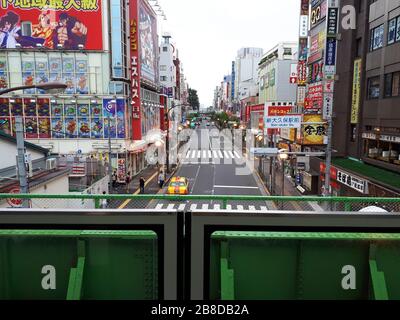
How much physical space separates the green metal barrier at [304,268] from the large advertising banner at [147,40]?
1438 inches

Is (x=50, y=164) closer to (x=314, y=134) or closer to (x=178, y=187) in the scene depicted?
(x=178, y=187)

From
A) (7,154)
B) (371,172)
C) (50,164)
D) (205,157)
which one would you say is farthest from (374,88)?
(205,157)

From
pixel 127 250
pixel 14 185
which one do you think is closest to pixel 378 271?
pixel 127 250

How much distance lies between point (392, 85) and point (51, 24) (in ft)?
98.0

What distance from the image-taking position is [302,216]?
2953 mm

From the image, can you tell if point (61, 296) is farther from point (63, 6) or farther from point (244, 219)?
point (63, 6)

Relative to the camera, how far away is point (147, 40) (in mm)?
42594

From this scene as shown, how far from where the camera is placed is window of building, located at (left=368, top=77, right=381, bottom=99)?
2050 cm

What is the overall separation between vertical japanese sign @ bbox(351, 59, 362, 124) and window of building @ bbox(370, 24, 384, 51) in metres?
1.63

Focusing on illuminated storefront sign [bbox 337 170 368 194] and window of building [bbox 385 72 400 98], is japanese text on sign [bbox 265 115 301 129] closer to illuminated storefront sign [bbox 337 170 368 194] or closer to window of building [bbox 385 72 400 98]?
illuminated storefront sign [bbox 337 170 368 194]

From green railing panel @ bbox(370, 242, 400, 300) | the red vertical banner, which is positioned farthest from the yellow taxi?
green railing panel @ bbox(370, 242, 400, 300)

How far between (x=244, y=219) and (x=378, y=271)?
151 cm

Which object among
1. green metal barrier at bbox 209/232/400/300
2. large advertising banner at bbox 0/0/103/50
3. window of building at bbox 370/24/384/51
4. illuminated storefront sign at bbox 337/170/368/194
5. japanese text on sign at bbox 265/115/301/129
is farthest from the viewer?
large advertising banner at bbox 0/0/103/50

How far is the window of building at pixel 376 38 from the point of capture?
19.8 meters
